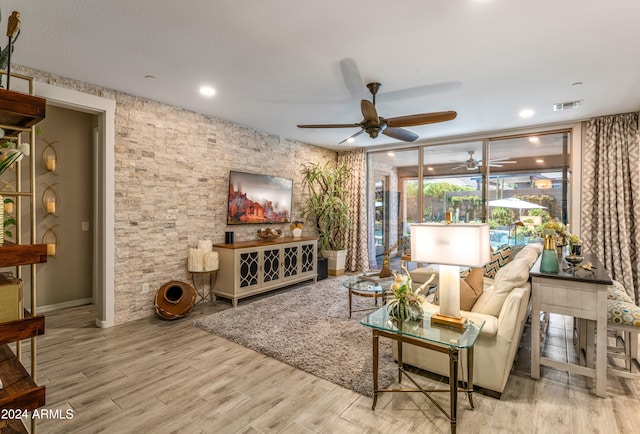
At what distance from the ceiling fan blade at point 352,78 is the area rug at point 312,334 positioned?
260cm

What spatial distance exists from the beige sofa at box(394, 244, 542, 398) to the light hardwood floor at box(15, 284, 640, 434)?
173 millimetres

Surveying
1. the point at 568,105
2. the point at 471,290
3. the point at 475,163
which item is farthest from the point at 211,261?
the point at 568,105

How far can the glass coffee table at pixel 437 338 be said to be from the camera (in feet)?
6.26

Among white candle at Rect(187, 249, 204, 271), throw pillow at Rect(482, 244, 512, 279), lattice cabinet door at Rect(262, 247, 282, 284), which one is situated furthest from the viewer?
lattice cabinet door at Rect(262, 247, 282, 284)

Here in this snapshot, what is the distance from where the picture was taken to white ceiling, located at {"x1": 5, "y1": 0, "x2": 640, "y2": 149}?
221 centimetres

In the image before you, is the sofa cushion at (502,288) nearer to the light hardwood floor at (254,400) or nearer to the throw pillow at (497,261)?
the light hardwood floor at (254,400)

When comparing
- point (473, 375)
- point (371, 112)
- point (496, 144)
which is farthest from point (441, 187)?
point (473, 375)

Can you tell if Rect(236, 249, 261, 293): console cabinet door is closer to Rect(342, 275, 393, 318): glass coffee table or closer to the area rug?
the area rug

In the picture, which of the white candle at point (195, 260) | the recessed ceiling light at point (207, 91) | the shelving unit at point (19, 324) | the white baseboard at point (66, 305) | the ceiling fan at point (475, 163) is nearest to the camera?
the shelving unit at point (19, 324)

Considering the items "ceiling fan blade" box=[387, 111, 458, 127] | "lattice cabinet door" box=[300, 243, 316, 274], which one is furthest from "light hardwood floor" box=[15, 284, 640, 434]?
"lattice cabinet door" box=[300, 243, 316, 274]

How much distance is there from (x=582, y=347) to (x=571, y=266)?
70 centimetres

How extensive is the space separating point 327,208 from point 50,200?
4216 millimetres

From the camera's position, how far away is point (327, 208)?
6.41 metres

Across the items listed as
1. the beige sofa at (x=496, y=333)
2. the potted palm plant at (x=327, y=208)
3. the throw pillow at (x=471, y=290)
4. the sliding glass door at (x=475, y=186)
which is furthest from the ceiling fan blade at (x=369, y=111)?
the potted palm plant at (x=327, y=208)
